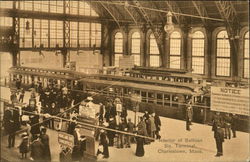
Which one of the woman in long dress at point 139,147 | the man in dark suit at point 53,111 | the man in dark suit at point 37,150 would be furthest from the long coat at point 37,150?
the woman in long dress at point 139,147

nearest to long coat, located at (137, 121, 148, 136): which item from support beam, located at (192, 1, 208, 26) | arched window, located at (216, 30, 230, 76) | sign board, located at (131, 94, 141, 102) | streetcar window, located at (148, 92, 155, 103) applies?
sign board, located at (131, 94, 141, 102)

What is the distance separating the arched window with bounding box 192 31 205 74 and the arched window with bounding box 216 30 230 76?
3.37 feet

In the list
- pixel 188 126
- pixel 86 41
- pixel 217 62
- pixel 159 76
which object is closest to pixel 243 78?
pixel 217 62

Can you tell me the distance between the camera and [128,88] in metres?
13.2

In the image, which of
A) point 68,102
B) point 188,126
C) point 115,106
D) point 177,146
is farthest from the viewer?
point 68,102

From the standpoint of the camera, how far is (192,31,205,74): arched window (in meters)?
18.8

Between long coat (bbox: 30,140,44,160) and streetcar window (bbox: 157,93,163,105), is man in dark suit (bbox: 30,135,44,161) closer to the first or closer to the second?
long coat (bbox: 30,140,44,160)

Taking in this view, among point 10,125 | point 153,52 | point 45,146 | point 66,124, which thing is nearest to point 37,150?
point 45,146

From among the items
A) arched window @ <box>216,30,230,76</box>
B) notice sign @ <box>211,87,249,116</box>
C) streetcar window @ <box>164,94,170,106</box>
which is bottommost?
streetcar window @ <box>164,94,170,106</box>

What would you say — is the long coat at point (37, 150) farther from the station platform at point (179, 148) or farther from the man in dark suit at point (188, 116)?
the man in dark suit at point (188, 116)

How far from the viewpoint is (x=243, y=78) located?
615 inches

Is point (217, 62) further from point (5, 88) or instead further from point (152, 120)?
point (5, 88)

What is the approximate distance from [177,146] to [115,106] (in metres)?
3.78

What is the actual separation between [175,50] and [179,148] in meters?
12.8
